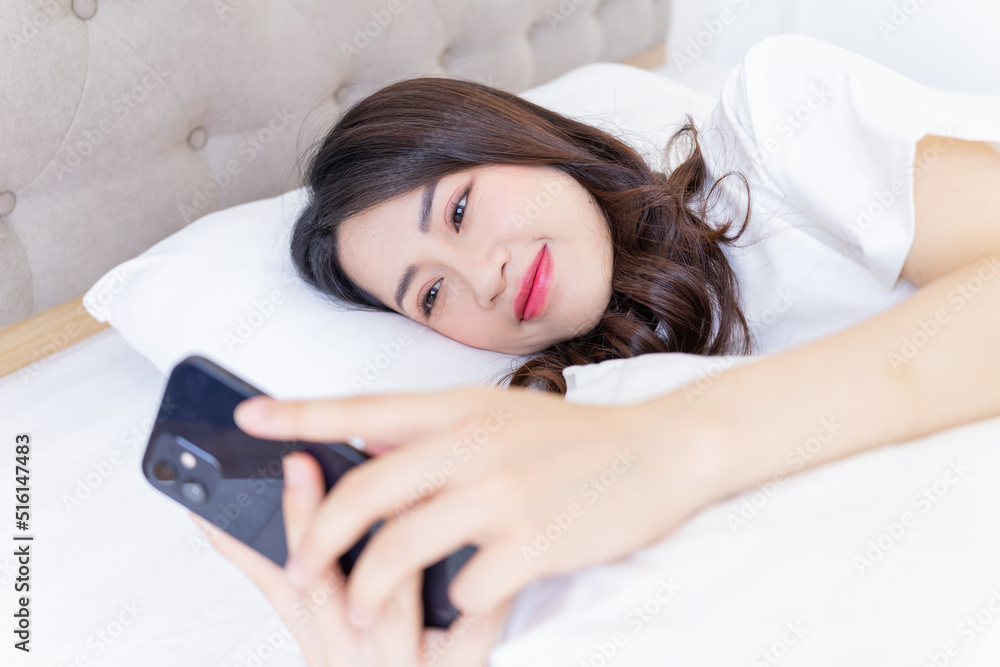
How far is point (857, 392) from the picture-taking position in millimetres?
541

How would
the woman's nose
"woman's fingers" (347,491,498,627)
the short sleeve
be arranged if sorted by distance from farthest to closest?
1. the woman's nose
2. the short sleeve
3. "woman's fingers" (347,491,498,627)

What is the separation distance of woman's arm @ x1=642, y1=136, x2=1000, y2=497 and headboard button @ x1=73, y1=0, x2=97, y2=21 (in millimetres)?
911

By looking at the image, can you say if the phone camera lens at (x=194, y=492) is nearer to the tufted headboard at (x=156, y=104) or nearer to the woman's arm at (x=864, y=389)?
the woman's arm at (x=864, y=389)

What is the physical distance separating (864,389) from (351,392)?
1.75 feet

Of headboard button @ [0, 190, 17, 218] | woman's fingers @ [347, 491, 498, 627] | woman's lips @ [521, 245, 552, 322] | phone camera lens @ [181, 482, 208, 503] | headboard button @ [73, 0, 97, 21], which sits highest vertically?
headboard button @ [73, 0, 97, 21]

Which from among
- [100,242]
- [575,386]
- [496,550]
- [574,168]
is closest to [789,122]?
[574,168]

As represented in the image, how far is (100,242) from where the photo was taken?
3.42ft

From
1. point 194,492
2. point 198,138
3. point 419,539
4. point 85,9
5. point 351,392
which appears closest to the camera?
point 419,539

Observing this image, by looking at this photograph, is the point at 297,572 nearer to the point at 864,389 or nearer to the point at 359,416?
the point at 359,416

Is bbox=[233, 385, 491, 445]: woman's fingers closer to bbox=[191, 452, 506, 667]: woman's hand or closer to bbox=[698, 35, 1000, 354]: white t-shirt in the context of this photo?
bbox=[191, 452, 506, 667]: woman's hand

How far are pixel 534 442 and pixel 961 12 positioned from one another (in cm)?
210

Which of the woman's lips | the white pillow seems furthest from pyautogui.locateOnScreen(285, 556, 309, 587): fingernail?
the woman's lips

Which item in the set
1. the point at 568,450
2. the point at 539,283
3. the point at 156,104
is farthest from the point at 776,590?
the point at 156,104

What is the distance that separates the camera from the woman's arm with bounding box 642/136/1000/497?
0.50m
